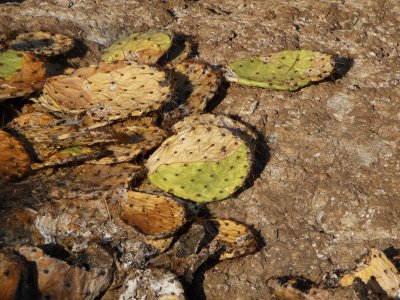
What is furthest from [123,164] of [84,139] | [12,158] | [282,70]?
[282,70]

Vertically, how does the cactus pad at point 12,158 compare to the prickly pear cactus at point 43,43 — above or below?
below

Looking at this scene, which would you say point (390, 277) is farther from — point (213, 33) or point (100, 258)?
point (213, 33)

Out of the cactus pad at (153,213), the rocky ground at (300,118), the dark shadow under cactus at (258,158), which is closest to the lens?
the cactus pad at (153,213)

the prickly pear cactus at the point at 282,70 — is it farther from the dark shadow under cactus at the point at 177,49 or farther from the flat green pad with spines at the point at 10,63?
the flat green pad with spines at the point at 10,63

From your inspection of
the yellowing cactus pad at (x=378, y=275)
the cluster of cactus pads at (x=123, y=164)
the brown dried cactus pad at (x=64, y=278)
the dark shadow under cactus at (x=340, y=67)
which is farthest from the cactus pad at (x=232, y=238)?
the dark shadow under cactus at (x=340, y=67)

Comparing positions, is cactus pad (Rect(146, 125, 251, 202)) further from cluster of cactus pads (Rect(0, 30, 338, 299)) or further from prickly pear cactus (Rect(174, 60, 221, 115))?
prickly pear cactus (Rect(174, 60, 221, 115))

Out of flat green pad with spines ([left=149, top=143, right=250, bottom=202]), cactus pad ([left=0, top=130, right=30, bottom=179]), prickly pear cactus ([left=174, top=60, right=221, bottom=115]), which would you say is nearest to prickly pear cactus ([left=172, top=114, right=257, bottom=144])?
prickly pear cactus ([left=174, top=60, right=221, bottom=115])

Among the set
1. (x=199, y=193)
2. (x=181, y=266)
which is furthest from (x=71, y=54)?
(x=181, y=266)
